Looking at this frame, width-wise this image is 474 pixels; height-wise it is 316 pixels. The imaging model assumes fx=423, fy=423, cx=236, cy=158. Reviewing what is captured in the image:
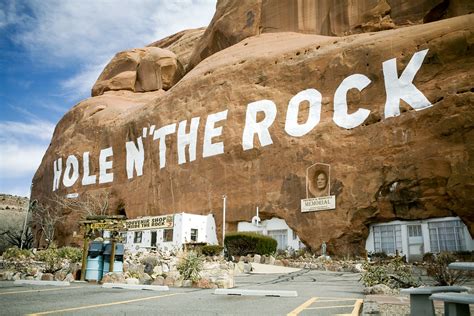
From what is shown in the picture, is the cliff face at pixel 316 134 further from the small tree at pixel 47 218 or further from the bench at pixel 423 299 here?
the bench at pixel 423 299

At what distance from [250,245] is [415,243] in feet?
34.5

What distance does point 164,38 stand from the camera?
89.0 m

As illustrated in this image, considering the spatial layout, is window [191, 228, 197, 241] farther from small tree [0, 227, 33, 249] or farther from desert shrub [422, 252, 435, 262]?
small tree [0, 227, 33, 249]

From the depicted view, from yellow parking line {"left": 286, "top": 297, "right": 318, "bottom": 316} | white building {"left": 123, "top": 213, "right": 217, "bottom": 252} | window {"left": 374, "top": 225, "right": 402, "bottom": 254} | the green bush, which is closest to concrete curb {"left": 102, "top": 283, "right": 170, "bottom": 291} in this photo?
yellow parking line {"left": 286, "top": 297, "right": 318, "bottom": 316}

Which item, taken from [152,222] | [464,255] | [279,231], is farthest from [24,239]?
[464,255]

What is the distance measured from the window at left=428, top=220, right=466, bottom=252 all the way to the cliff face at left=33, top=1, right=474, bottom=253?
806 millimetres

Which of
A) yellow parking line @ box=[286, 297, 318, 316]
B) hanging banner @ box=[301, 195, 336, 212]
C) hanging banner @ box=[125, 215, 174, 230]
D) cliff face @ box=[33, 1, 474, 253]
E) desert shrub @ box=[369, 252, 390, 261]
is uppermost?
cliff face @ box=[33, 1, 474, 253]

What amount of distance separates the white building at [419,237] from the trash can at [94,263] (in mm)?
19228

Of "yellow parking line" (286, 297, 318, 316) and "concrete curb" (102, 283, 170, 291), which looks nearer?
"yellow parking line" (286, 297, 318, 316)

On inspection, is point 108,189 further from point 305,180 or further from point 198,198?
point 305,180

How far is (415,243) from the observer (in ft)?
86.6

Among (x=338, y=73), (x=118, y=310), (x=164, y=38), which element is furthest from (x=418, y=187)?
(x=164, y=38)

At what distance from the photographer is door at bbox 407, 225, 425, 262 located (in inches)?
1026

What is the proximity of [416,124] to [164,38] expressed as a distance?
71628 mm
